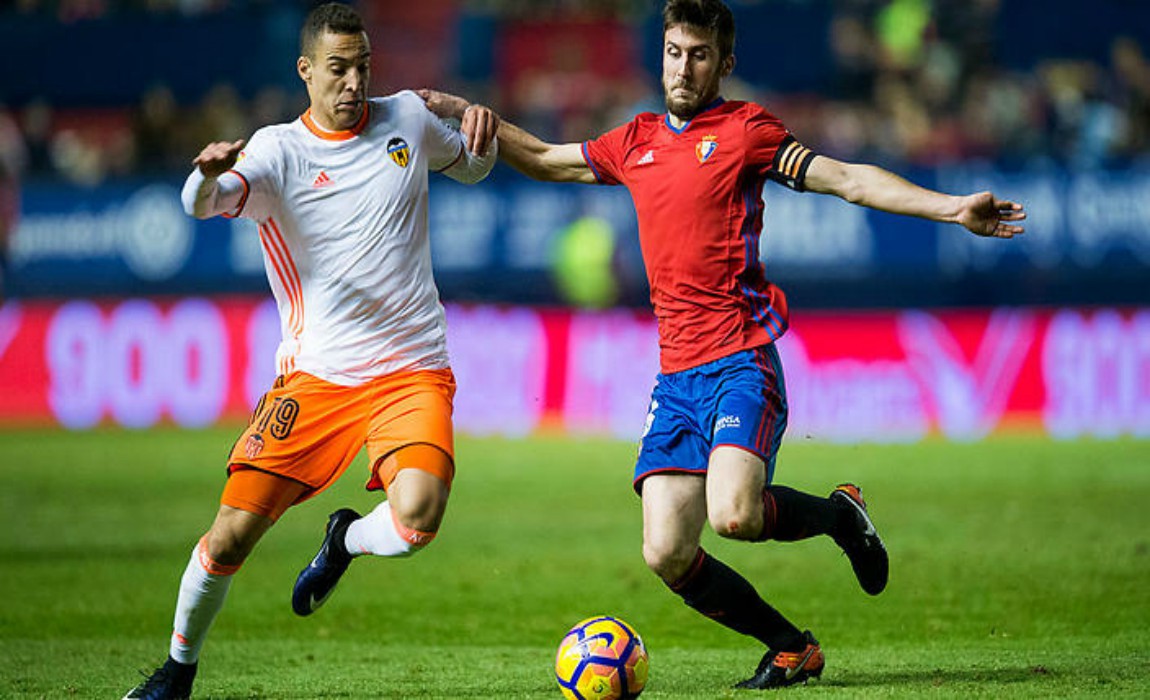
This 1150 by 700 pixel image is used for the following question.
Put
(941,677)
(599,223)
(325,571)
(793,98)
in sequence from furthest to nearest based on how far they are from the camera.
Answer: (793,98) → (599,223) → (325,571) → (941,677)

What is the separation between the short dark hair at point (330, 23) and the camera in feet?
22.9

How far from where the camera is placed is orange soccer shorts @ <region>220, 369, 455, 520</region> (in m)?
6.79

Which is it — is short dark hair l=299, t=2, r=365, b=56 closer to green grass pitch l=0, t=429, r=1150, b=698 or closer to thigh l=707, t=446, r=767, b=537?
A: thigh l=707, t=446, r=767, b=537

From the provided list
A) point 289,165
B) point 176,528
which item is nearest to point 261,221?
point 289,165

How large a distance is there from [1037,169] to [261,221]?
1444cm

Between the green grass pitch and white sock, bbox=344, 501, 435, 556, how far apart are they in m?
0.61

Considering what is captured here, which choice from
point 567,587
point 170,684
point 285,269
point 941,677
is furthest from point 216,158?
point 567,587

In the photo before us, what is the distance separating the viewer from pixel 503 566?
37.7 feet

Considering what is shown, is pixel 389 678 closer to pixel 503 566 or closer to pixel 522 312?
pixel 503 566

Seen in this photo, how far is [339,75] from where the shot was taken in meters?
7.03

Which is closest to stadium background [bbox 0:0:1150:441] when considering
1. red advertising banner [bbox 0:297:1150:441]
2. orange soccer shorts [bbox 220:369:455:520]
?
red advertising banner [bbox 0:297:1150:441]

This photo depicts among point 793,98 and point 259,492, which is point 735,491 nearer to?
point 259,492

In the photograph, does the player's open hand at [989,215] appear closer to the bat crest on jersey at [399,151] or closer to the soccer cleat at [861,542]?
the soccer cleat at [861,542]

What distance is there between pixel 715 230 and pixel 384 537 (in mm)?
1818
